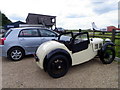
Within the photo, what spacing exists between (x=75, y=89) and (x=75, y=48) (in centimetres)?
134

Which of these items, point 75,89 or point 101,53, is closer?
point 75,89

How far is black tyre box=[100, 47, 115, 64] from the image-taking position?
3.82 metres

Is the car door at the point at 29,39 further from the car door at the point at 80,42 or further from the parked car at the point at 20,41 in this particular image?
the car door at the point at 80,42

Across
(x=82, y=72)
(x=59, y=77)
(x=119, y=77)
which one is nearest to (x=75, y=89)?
(x=59, y=77)

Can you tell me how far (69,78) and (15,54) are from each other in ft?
9.79

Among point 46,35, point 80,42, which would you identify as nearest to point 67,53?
point 80,42

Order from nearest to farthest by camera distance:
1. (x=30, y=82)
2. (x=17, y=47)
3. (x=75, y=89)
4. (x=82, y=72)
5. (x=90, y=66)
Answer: (x=75, y=89) < (x=30, y=82) < (x=82, y=72) < (x=90, y=66) < (x=17, y=47)

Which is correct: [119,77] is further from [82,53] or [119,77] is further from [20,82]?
[20,82]

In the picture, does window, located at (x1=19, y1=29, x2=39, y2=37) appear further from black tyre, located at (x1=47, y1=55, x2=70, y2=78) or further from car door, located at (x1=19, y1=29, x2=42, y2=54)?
black tyre, located at (x1=47, y1=55, x2=70, y2=78)

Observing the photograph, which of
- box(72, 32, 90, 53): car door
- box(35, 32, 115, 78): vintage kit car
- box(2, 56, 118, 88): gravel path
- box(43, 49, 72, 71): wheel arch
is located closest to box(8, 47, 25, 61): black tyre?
box(2, 56, 118, 88): gravel path

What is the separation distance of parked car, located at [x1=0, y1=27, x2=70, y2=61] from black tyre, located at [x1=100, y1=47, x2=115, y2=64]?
1.76 m

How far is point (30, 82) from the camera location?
2.81 meters

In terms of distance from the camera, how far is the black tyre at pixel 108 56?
382cm

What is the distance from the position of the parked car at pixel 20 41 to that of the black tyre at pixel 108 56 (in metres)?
1.76
